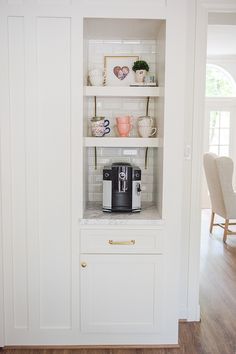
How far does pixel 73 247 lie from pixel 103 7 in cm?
152

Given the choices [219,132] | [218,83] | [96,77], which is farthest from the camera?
[219,132]

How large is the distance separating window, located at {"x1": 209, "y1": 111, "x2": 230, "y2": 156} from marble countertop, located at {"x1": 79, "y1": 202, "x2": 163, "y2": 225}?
4817 millimetres

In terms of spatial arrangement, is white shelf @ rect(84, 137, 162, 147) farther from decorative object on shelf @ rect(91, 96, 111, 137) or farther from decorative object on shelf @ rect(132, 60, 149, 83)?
decorative object on shelf @ rect(132, 60, 149, 83)

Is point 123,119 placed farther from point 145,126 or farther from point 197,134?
point 197,134

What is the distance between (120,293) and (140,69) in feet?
5.01

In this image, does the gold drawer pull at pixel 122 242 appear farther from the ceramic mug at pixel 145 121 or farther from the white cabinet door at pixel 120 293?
the ceramic mug at pixel 145 121

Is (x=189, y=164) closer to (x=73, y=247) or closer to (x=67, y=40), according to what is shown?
(x=73, y=247)

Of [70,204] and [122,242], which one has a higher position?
[70,204]

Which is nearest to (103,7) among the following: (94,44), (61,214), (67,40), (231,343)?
(67,40)

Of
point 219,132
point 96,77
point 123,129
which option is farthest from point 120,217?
point 219,132

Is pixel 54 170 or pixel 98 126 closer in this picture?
pixel 54 170

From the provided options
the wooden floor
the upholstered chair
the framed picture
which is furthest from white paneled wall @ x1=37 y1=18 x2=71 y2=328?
the upholstered chair

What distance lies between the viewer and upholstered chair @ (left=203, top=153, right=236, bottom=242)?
197 inches

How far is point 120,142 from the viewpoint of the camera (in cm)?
271
